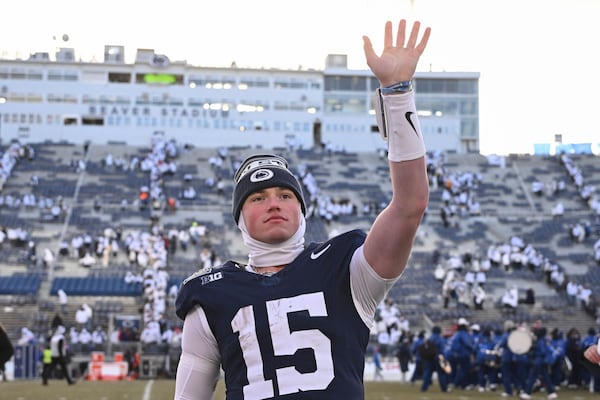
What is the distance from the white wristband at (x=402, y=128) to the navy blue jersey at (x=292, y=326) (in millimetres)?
420

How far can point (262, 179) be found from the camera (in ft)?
11.2

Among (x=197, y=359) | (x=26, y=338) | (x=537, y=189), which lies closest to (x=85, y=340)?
(x=26, y=338)

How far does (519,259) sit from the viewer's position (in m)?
39.8

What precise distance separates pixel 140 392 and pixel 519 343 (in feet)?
23.6

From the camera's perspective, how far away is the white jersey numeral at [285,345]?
10.1 ft

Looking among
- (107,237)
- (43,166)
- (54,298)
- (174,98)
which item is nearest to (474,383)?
(54,298)

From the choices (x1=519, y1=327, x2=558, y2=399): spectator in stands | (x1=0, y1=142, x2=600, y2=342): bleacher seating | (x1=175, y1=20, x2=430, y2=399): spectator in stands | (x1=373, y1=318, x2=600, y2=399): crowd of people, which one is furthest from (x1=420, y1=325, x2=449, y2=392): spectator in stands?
(x1=175, y1=20, x2=430, y2=399): spectator in stands

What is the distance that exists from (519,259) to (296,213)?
37344 mm

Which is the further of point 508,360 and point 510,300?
point 510,300

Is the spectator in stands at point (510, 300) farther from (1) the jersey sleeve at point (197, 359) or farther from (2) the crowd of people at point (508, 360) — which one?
(1) the jersey sleeve at point (197, 359)

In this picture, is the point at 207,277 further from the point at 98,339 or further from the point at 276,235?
the point at 98,339

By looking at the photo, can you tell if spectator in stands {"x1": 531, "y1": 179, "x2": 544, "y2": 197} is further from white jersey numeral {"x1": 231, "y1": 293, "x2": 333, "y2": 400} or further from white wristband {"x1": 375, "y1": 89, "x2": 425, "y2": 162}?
white wristband {"x1": 375, "y1": 89, "x2": 425, "y2": 162}

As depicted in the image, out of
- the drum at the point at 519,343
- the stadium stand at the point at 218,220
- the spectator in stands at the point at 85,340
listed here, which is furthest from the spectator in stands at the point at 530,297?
the drum at the point at 519,343

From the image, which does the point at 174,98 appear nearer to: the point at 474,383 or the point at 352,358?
the point at 474,383
